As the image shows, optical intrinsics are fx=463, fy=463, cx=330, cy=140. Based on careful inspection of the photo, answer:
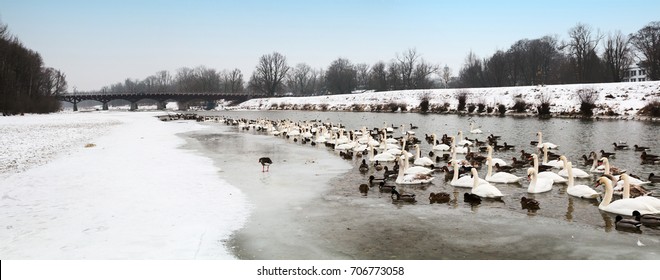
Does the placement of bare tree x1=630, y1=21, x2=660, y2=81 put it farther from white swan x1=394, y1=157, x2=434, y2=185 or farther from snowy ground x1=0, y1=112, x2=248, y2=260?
snowy ground x1=0, y1=112, x2=248, y2=260

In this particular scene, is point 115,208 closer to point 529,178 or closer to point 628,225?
point 628,225

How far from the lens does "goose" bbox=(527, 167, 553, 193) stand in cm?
1186

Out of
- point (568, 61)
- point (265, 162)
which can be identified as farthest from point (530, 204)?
point (568, 61)

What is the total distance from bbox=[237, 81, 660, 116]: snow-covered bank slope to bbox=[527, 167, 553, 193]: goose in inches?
1473

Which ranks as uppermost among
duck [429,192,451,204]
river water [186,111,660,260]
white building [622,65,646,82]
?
white building [622,65,646,82]

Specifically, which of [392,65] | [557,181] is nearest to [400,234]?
[557,181]

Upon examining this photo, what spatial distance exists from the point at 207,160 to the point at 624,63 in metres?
46.6

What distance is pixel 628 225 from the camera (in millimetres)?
8430

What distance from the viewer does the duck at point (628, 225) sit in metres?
8.31

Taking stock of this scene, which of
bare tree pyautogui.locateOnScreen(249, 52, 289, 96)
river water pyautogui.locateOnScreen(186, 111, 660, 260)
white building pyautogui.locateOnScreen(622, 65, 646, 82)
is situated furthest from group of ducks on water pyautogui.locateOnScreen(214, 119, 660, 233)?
bare tree pyautogui.locateOnScreen(249, 52, 289, 96)

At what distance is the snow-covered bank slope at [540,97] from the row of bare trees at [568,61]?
1.89 metres

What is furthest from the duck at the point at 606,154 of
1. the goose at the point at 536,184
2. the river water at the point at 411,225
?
the goose at the point at 536,184

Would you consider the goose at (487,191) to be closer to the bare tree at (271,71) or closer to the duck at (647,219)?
the duck at (647,219)

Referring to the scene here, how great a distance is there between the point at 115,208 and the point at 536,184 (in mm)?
10044
